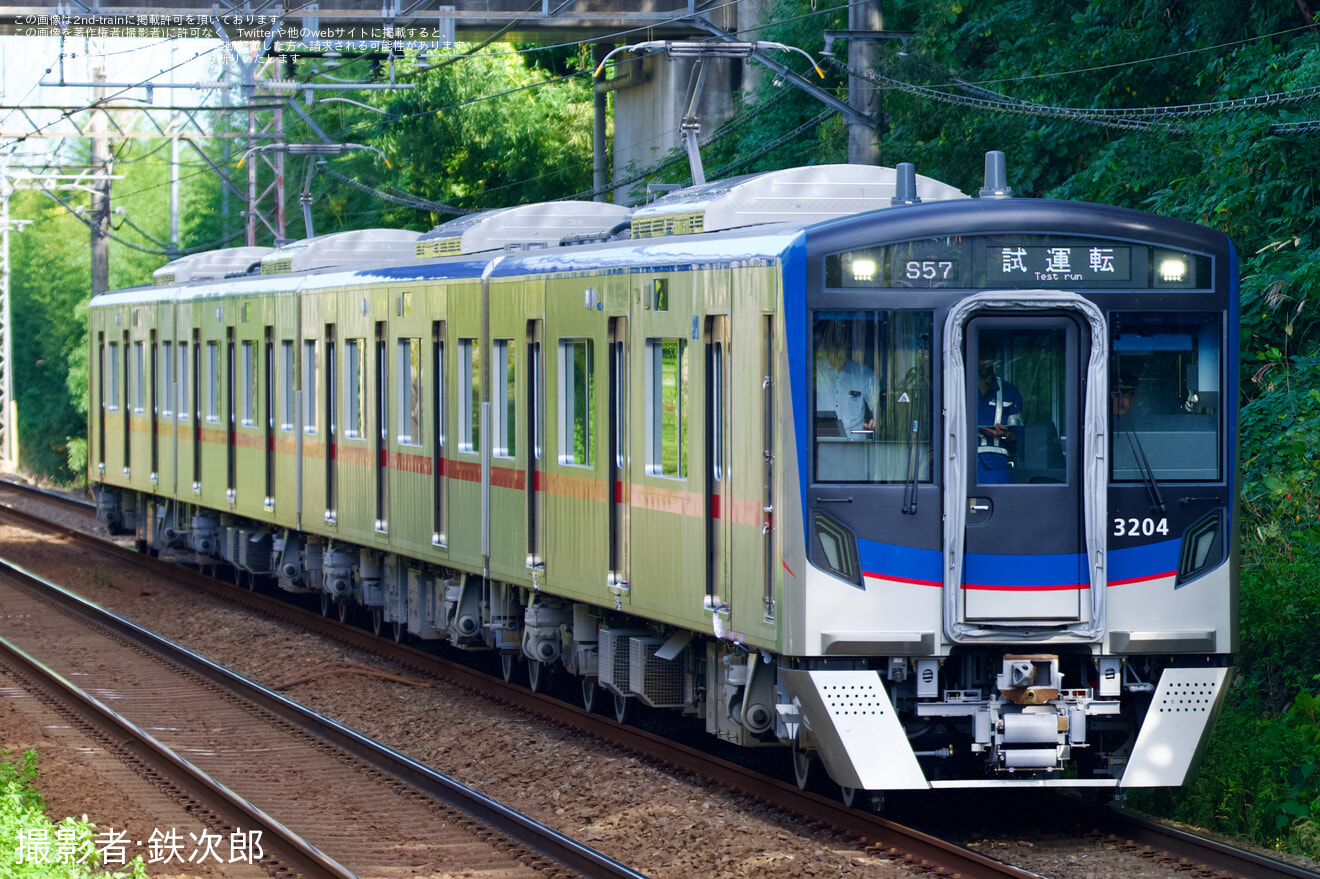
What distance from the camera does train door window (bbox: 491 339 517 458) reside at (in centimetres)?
1420

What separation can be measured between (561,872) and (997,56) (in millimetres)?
14056

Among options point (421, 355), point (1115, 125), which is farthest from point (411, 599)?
point (1115, 125)

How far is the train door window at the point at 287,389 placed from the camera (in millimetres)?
19656

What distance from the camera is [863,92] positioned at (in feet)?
55.1

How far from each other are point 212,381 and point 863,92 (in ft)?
29.1

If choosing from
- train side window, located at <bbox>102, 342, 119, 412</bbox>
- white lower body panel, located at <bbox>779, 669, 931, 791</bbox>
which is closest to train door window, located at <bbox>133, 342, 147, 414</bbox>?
train side window, located at <bbox>102, 342, 119, 412</bbox>

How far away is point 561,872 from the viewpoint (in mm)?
9531

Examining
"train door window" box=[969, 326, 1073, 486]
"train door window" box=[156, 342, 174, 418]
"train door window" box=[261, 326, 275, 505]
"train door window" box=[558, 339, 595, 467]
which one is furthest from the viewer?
"train door window" box=[156, 342, 174, 418]

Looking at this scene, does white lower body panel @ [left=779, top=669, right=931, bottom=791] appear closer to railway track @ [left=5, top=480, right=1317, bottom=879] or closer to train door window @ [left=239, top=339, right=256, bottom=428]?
railway track @ [left=5, top=480, right=1317, bottom=879]

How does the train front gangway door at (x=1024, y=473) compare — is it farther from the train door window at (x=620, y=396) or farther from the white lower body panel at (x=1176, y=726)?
the train door window at (x=620, y=396)

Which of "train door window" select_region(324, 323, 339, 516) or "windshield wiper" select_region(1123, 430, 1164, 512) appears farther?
"train door window" select_region(324, 323, 339, 516)

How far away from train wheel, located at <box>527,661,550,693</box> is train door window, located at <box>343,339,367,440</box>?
3496 mm

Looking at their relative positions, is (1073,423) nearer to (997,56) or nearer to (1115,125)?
(1115,125)

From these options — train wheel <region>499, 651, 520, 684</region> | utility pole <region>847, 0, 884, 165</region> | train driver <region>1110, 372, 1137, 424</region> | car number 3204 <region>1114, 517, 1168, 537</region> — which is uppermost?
utility pole <region>847, 0, 884, 165</region>
